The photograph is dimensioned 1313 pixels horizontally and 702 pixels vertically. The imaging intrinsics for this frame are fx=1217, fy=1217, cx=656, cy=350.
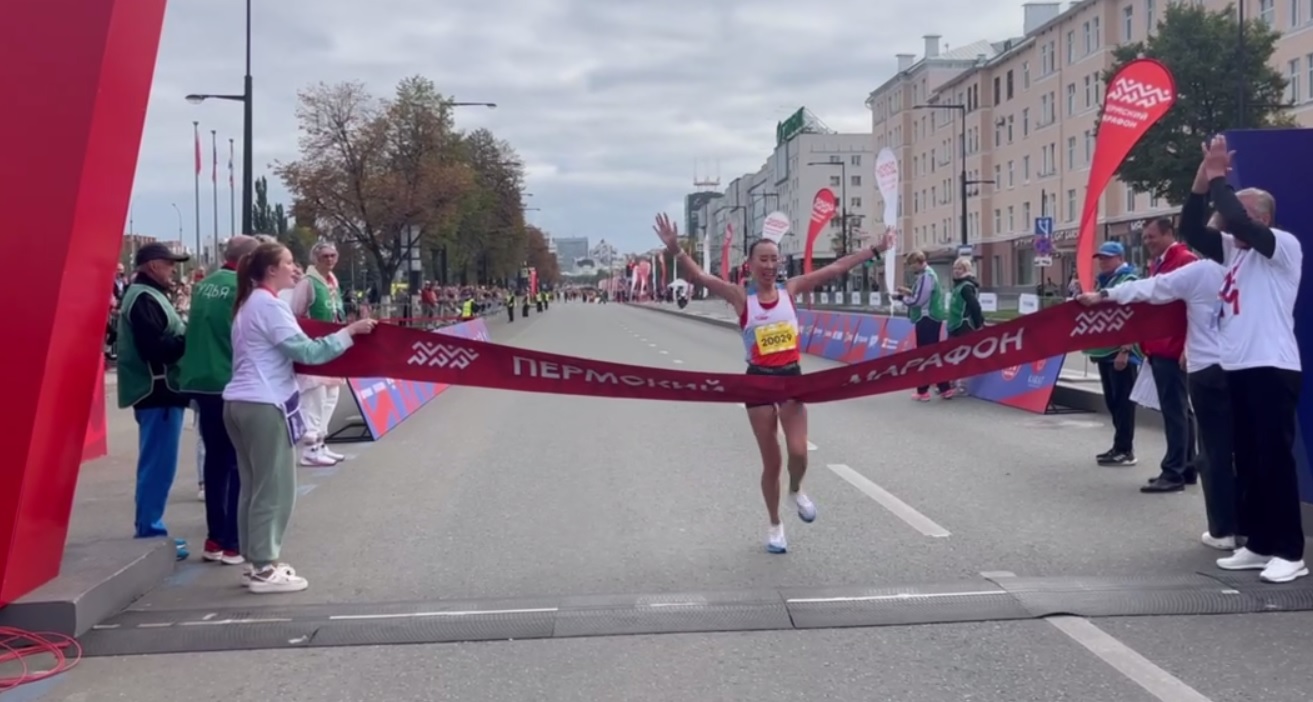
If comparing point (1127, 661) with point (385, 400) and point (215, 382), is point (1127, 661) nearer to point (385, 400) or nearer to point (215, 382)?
point (215, 382)

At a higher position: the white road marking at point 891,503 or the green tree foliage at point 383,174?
the green tree foliage at point 383,174

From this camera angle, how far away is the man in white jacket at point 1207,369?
6777 mm

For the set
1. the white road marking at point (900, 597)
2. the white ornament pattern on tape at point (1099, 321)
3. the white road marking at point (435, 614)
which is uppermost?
the white ornament pattern on tape at point (1099, 321)

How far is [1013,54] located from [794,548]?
239 feet

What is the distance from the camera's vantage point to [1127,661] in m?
5.25

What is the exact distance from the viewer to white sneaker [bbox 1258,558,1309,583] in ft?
21.1

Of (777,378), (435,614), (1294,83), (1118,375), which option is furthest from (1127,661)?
(1294,83)

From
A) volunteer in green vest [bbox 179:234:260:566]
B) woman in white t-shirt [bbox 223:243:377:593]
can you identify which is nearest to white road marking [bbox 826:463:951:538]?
woman in white t-shirt [bbox 223:243:377:593]

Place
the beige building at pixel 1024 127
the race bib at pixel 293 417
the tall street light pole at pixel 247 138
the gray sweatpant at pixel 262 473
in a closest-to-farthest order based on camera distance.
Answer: the gray sweatpant at pixel 262 473, the race bib at pixel 293 417, the tall street light pole at pixel 247 138, the beige building at pixel 1024 127

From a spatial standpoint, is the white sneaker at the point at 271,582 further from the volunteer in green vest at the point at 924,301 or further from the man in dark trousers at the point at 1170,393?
the volunteer in green vest at the point at 924,301

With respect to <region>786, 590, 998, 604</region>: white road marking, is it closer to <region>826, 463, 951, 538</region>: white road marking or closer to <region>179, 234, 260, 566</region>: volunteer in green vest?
<region>826, 463, 951, 538</region>: white road marking

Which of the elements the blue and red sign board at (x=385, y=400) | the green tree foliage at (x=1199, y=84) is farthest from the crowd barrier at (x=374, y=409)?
the green tree foliage at (x=1199, y=84)

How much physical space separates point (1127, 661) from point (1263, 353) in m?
2.07

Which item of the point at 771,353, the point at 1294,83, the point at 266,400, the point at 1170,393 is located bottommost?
the point at 1170,393
